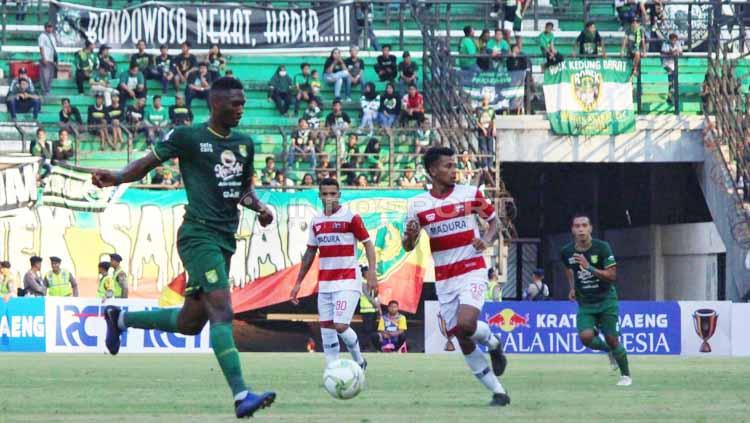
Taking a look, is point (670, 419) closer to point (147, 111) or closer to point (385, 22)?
point (147, 111)

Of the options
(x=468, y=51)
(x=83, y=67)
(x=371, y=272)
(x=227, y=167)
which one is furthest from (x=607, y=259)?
(x=83, y=67)

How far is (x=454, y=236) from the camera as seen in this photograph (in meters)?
13.5

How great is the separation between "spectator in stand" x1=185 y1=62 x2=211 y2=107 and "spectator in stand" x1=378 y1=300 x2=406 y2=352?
23.5ft

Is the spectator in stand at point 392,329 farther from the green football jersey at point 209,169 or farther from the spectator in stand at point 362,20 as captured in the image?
the green football jersey at point 209,169

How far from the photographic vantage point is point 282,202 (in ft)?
104

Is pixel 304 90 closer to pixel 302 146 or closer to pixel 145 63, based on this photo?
pixel 302 146

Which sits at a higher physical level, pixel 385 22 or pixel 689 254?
pixel 385 22

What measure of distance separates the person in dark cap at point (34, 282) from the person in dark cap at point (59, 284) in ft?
0.51

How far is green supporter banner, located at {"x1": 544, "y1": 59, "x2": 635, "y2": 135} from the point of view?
34.8m

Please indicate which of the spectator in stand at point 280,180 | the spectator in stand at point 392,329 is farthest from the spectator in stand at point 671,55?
the spectator in stand at point 392,329

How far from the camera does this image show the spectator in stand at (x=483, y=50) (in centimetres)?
3512

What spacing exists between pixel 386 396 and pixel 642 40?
25006mm

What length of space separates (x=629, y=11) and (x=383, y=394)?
26.0 m

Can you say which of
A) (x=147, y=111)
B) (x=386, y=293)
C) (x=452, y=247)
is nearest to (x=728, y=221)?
(x=386, y=293)
